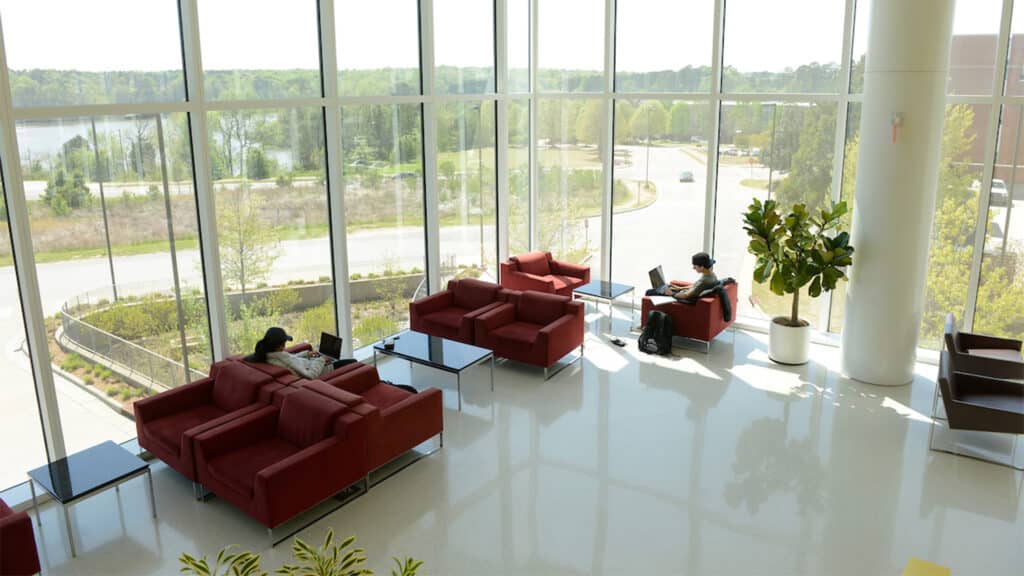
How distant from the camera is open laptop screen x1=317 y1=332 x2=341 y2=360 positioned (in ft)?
26.1

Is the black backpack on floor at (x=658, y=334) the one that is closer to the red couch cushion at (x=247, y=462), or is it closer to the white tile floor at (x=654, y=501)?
the white tile floor at (x=654, y=501)

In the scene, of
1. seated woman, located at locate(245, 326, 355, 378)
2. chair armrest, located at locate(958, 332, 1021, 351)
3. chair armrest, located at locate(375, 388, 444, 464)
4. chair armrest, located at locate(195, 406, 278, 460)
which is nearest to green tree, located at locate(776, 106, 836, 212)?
chair armrest, located at locate(958, 332, 1021, 351)

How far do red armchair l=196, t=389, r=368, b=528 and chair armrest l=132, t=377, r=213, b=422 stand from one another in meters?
0.90

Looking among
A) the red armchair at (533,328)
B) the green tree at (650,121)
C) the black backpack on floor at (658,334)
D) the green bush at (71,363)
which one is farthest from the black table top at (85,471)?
the green tree at (650,121)

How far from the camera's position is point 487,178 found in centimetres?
1145

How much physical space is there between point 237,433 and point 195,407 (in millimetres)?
990

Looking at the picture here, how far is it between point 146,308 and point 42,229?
3.96ft

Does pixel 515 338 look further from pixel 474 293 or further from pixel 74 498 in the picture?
A: pixel 74 498

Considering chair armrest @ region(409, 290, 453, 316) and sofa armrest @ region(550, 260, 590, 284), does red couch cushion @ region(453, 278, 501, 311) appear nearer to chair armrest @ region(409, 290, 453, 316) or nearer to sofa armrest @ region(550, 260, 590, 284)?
chair armrest @ region(409, 290, 453, 316)

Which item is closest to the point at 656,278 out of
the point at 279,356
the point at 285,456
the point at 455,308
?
the point at 455,308

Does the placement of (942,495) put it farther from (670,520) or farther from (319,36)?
(319,36)

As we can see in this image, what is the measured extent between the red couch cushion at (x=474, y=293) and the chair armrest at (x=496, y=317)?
0.86 feet

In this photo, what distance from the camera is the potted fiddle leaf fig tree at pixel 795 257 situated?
27.9ft

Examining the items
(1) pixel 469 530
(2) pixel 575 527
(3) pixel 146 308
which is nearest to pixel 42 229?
(3) pixel 146 308
